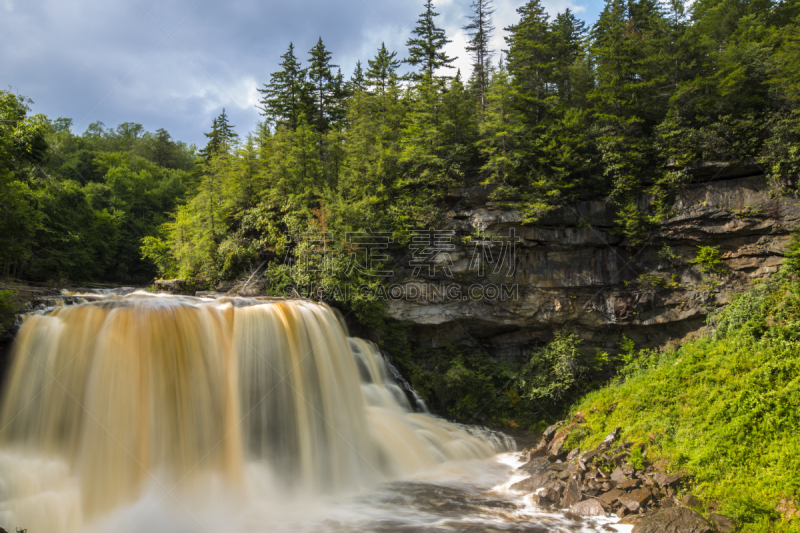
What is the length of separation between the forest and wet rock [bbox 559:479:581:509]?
8725 mm

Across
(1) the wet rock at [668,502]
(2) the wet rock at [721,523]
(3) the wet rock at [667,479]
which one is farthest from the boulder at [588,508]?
(2) the wet rock at [721,523]

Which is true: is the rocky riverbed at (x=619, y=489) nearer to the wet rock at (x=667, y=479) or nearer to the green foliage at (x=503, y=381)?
the wet rock at (x=667, y=479)

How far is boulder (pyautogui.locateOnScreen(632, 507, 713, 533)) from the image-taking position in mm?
7625

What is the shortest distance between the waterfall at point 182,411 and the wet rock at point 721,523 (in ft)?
21.4

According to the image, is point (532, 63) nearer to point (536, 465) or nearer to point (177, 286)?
point (536, 465)

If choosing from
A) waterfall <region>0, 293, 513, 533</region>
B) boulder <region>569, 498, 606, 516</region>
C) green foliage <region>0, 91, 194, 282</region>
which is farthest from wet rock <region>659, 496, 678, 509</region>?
green foliage <region>0, 91, 194, 282</region>

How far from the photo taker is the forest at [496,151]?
14.6 meters

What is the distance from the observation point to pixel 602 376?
1619cm

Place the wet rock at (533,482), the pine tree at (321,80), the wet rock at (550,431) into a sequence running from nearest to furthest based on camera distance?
1. the wet rock at (533,482)
2. the wet rock at (550,431)
3. the pine tree at (321,80)

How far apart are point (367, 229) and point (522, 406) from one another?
31.4 feet

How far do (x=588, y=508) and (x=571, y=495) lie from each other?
0.50m

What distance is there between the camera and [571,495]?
31.2ft

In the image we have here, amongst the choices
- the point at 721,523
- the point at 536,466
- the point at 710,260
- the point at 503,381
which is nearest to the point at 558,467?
the point at 536,466

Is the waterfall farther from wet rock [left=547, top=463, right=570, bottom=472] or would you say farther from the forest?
the forest
